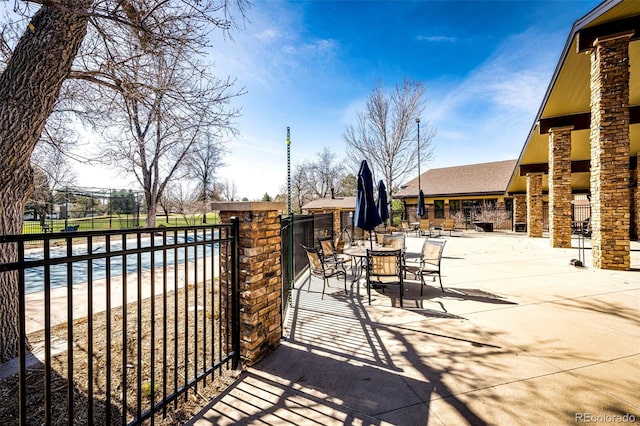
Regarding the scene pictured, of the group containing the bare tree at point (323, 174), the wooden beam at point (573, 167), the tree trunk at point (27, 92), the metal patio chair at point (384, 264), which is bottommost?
the metal patio chair at point (384, 264)

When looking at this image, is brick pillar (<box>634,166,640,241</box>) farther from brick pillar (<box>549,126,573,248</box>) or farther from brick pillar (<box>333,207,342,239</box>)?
brick pillar (<box>333,207,342,239</box>)

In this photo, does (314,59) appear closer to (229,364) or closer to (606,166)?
(606,166)

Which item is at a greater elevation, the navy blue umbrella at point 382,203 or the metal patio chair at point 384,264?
the navy blue umbrella at point 382,203

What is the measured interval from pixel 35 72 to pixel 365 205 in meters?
4.81

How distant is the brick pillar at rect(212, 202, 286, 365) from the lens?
109 inches

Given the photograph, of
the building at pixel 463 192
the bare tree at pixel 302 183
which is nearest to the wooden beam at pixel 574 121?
the building at pixel 463 192

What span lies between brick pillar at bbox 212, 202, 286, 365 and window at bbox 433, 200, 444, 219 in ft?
73.0

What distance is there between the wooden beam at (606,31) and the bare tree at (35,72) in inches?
315

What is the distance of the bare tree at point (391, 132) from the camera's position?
18469mm

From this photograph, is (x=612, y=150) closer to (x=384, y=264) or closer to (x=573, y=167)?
(x=384, y=264)

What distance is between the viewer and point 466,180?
23703 mm

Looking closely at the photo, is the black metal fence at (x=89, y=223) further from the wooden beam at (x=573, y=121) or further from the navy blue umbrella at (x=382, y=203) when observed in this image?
the wooden beam at (x=573, y=121)

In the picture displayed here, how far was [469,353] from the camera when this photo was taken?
117 inches

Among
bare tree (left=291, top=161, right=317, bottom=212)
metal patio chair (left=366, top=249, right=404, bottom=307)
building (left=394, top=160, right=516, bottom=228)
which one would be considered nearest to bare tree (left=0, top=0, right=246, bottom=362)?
metal patio chair (left=366, top=249, right=404, bottom=307)
